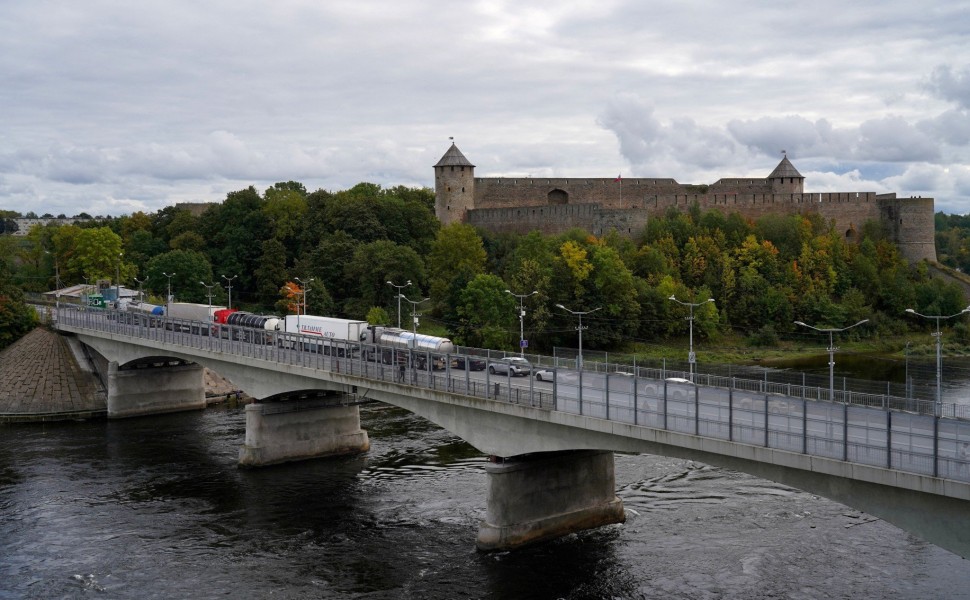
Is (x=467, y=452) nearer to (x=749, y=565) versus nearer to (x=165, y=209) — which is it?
(x=749, y=565)

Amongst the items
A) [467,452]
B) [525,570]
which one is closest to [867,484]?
[525,570]

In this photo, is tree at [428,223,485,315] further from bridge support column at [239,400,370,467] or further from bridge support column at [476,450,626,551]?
bridge support column at [476,450,626,551]

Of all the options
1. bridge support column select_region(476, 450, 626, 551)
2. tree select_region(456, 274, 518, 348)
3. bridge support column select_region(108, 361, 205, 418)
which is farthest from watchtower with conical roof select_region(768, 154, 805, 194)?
bridge support column select_region(476, 450, 626, 551)

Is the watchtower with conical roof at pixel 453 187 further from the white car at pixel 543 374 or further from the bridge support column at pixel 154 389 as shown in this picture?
the white car at pixel 543 374

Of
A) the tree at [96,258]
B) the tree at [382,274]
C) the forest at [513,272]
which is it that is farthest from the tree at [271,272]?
the tree at [96,258]

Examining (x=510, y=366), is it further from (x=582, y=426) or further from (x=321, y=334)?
(x=321, y=334)

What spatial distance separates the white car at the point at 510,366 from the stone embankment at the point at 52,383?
3639cm

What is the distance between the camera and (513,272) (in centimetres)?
9319

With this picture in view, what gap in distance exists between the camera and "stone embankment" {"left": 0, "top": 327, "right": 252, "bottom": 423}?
6506 cm

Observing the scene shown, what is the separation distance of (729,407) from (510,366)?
33.5ft

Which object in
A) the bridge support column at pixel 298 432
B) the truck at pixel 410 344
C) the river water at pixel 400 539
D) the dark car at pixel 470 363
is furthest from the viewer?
the bridge support column at pixel 298 432

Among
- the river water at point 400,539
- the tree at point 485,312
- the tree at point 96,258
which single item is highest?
the tree at point 96,258

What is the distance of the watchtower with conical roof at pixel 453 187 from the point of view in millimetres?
114438

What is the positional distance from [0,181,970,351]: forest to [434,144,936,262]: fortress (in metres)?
3.20
